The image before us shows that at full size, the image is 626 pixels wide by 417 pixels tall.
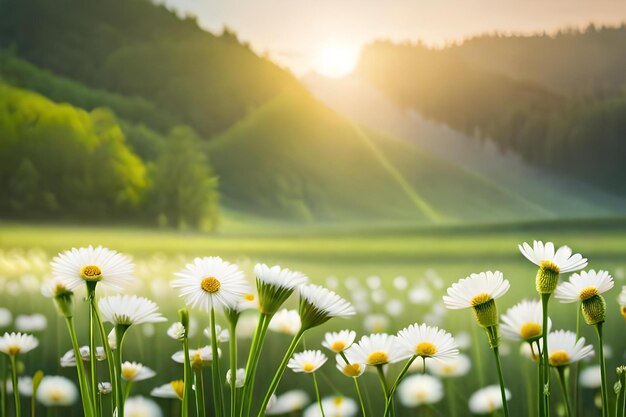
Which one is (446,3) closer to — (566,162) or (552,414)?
(566,162)

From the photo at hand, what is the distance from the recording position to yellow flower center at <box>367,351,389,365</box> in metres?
0.79

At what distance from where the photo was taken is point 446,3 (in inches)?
50.2

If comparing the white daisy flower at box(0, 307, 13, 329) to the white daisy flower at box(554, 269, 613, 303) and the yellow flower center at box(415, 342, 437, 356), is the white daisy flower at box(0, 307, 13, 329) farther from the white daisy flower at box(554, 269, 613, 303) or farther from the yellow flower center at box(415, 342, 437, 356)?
the white daisy flower at box(554, 269, 613, 303)

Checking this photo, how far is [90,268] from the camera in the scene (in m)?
0.75

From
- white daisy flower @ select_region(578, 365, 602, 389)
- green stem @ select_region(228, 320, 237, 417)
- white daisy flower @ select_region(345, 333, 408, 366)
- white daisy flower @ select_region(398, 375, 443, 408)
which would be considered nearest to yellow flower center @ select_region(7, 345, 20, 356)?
green stem @ select_region(228, 320, 237, 417)

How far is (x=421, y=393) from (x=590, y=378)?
0.88 feet

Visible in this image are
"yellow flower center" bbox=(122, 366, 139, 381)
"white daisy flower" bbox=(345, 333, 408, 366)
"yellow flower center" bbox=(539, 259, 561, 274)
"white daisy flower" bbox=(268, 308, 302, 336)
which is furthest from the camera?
"white daisy flower" bbox=(268, 308, 302, 336)

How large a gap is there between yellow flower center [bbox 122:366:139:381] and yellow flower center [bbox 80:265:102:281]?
0.81ft

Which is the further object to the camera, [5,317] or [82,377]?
[5,317]

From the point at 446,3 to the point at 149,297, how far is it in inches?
29.2

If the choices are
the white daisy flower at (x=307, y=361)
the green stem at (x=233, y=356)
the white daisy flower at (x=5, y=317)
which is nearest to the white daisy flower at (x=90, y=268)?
the green stem at (x=233, y=356)

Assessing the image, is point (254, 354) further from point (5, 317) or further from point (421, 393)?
point (5, 317)

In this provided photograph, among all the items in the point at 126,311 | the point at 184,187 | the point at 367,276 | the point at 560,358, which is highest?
the point at 184,187

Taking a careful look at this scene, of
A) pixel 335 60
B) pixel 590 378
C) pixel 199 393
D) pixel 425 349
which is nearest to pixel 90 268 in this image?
pixel 199 393
